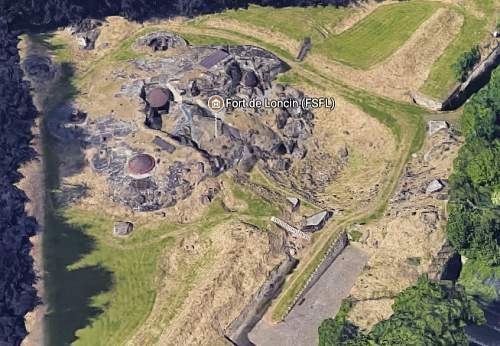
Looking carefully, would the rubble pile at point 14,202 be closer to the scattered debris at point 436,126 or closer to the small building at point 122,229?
the small building at point 122,229

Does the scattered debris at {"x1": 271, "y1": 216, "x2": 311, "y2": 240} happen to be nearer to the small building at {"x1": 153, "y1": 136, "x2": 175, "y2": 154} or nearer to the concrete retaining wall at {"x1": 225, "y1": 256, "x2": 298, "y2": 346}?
the concrete retaining wall at {"x1": 225, "y1": 256, "x2": 298, "y2": 346}

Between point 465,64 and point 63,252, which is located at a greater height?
point 465,64

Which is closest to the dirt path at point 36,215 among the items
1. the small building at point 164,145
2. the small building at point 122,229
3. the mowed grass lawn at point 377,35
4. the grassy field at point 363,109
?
the small building at point 122,229

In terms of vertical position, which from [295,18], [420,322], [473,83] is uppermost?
[295,18]

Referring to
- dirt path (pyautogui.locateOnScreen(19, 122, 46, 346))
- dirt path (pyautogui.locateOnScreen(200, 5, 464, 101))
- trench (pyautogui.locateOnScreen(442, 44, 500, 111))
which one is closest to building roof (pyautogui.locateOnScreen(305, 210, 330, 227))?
dirt path (pyautogui.locateOnScreen(200, 5, 464, 101))

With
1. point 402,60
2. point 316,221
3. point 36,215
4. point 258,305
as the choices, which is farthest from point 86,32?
point 258,305

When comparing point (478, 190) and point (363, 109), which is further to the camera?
point (363, 109)

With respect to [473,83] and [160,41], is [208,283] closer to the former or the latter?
[160,41]

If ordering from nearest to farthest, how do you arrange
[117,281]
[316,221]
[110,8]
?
[117,281] → [316,221] → [110,8]
